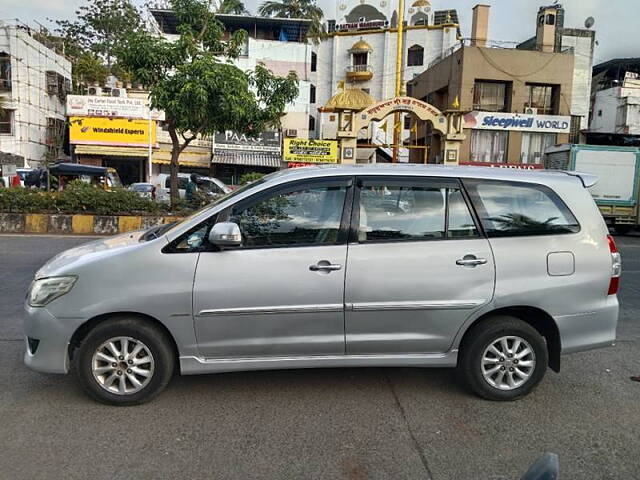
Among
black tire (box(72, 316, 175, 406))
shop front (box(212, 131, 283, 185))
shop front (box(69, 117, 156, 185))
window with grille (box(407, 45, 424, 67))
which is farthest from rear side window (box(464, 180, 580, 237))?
window with grille (box(407, 45, 424, 67))

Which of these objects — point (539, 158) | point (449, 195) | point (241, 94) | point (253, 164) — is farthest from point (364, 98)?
point (449, 195)

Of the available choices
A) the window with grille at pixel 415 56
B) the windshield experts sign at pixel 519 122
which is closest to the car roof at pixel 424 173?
the windshield experts sign at pixel 519 122

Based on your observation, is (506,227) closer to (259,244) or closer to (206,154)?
(259,244)

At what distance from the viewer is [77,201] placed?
13.4m

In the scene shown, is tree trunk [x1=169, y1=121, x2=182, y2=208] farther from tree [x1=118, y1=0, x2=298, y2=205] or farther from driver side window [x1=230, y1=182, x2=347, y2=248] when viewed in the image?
driver side window [x1=230, y1=182, x2=347, y2=248]

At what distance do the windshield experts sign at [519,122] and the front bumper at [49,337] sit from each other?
2567 cm

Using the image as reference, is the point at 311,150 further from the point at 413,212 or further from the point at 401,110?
the point at 413,212

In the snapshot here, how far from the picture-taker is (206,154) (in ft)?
104

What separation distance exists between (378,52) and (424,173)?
41690mm

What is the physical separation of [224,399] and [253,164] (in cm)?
2794

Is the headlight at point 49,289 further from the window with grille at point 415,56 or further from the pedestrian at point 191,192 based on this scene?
the window with grille at point 415,56

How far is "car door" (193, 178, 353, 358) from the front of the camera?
3568 millimetres

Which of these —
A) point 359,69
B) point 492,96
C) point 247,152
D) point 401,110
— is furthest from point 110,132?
point 492,96

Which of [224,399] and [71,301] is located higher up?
[71,301]
